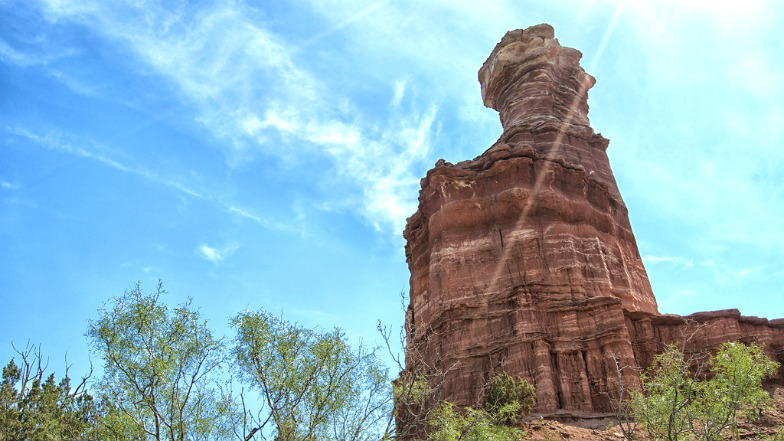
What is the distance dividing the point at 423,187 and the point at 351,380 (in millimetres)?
30639

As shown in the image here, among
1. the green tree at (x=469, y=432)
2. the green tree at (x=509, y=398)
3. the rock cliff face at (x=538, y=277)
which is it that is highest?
the rock cliff face at (x=538, y=277)

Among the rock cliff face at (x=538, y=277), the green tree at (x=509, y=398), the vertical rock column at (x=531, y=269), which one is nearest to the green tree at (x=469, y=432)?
the green tree at (x=509, y=398)

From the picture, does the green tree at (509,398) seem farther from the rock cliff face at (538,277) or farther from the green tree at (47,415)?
the green tree at (47,415)

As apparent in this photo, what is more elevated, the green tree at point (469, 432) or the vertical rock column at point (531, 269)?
the vertical rock column at point (531, 269)

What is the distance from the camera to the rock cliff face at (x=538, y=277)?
33.2 m

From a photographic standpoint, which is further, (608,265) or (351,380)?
(608,265)

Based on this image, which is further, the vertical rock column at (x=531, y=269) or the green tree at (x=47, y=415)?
the vertical rock column at (x=531, y=269)

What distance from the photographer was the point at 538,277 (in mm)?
38000

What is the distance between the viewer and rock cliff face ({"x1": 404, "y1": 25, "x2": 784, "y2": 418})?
33.2 meters

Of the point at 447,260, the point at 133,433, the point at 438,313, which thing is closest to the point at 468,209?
the point at 447,260

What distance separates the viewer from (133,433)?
15.3 meters

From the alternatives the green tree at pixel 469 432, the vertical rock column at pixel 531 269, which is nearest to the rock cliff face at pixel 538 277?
the vertical rock column at pixel 531 269

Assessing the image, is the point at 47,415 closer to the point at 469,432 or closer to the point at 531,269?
the point at 469,432

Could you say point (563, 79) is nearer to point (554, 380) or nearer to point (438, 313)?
Answer: point (438, 313)
